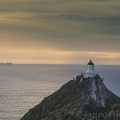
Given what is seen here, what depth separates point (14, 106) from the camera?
169 m

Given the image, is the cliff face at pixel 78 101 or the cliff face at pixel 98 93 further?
the cliff face at pixel 98 93

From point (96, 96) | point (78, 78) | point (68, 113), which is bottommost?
point (68, 113)

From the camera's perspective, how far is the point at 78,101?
307 feet

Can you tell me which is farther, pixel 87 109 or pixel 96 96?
pixel 96 96

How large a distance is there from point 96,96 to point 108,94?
315 inches

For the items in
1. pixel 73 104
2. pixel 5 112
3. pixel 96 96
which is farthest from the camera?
pixel 5 112

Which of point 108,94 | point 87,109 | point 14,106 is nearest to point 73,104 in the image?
point 87,109

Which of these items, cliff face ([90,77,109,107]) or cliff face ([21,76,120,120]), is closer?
cliff face ([21,76,120,120])

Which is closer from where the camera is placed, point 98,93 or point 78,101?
point 78,101

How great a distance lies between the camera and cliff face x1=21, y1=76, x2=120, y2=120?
8794cm

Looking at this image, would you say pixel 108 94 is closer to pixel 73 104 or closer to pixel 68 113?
pixel 73 104

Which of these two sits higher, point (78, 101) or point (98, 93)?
point (98, 93)

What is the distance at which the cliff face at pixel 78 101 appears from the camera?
3462 inches

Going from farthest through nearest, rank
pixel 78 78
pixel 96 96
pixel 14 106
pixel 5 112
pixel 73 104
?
pixel 14 106 < pixel 5 112 < pixel 78 78 < pixel 96 96 < pixel 73 104
